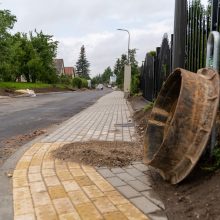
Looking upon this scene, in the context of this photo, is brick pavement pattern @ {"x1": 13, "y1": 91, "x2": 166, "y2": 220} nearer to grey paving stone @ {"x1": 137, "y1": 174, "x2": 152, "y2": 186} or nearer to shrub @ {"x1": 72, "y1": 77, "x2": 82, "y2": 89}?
grey paving stone @ {"x1": 137, "y1": 174, "x2": 152, "y2": 186}

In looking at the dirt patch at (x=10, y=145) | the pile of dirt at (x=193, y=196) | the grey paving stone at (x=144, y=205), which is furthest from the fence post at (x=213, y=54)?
the dirt patch at (x=10, y=145)

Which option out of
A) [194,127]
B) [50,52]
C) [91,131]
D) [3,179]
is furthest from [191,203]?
[50,52]

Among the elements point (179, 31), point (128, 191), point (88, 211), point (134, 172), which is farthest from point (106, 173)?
point (179, 31)

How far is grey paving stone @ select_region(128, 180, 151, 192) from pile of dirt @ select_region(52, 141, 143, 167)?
794mm

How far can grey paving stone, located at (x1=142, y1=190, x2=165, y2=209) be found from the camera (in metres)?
3.64

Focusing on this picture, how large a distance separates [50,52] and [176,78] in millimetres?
56237

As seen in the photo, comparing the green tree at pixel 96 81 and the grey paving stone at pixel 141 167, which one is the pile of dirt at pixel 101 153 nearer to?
the grey paving stone at pixel 141 167

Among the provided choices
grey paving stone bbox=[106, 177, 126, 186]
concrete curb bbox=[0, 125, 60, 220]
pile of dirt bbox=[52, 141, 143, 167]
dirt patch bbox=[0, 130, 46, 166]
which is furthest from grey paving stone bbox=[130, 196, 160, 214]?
dirt patch bbox=[0, 130, 46, 166]

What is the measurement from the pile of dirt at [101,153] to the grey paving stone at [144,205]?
4.58 feet

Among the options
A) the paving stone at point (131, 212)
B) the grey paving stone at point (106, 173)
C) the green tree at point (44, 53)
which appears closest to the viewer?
the paving stone at point (131, 212)

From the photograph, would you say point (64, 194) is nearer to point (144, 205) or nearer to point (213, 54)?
point (144, 205)

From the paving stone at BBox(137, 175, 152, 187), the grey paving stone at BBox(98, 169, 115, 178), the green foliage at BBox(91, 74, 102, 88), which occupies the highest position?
→ the grey paving stone at BBox(98, 169, 115, 178)

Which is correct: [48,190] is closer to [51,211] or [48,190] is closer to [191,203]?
[51,211]

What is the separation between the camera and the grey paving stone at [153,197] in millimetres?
3637
